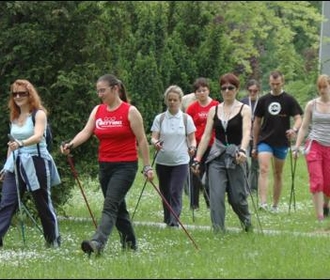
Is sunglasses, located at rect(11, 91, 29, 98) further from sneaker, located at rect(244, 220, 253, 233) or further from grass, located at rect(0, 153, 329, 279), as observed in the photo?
→ sneaker, located at rect(244, 220, 253, 233)

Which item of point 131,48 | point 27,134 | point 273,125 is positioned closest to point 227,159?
point 27,134

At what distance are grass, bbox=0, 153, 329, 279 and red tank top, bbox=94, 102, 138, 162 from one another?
104 centimetres

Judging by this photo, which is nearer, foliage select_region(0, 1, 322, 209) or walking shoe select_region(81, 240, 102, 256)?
A: walking shoe select_region(81, 240, 102, 256)

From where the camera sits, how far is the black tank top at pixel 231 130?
1109 centimetres

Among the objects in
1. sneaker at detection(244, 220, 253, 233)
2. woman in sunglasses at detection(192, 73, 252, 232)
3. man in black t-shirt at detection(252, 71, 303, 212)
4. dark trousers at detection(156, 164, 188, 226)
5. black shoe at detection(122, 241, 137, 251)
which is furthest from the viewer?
man in black t-shirt at detection(252, 71, 303, 212)

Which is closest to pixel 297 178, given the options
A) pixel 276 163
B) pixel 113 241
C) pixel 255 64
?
pixel 276 163

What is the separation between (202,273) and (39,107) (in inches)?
146

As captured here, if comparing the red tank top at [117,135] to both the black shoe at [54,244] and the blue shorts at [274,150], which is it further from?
the blue shorts at [274,150]

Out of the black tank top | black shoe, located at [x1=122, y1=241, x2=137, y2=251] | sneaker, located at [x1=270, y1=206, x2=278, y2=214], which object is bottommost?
sneaker, located at [x1=270, y1=206, x2=278, y2=214]

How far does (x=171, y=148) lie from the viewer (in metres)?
12.9

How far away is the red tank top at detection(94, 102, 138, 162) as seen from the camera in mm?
9789

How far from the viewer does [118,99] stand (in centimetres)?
998

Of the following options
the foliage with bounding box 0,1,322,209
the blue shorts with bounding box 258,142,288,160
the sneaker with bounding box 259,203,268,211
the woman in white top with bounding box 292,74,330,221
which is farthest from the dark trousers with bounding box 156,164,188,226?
the sneaker with bounding box 259,203,268,211

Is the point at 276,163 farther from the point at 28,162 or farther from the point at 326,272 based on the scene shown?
the point at 326,272
